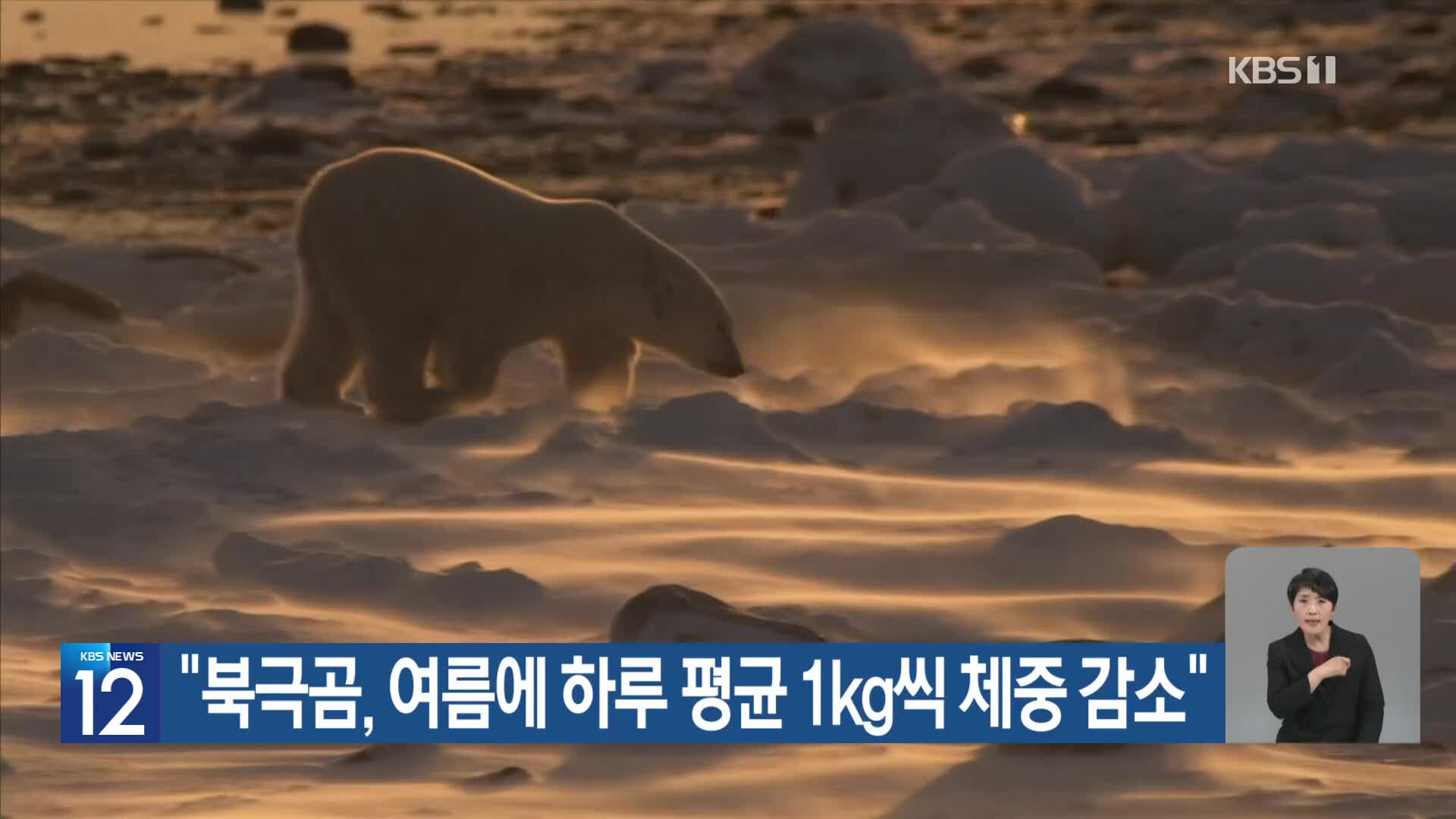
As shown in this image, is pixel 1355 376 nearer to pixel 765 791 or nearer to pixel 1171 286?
pixel 1171 286

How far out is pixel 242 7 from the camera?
28.8 metres

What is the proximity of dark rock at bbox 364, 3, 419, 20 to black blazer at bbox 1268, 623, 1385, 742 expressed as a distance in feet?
82.1

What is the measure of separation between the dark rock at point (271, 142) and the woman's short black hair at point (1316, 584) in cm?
1214

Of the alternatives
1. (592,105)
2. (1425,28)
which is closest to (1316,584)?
(592,105)

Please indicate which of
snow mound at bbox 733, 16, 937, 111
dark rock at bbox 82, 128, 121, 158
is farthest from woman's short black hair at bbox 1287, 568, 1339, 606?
snow mound at bbox 733, 16, 937, 111

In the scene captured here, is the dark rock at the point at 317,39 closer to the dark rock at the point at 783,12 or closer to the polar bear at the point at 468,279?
the dark rock at the point at 783,12

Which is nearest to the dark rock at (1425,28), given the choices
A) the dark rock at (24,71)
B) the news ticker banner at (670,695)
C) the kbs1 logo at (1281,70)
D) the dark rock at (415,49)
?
the kbs1 logo at (1281,70)

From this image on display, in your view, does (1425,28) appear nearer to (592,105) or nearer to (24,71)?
(592,105)

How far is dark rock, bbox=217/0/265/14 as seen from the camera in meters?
28.5

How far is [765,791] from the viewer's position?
4230mm

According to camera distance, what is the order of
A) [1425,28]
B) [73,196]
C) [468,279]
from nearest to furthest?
[468,279], [73,196], [1425,28]

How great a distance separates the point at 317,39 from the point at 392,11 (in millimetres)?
6286

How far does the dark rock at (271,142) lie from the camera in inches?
627

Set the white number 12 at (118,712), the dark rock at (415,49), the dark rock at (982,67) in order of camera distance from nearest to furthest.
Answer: the white number 12 at (118,712), the dark rock at (982,67), the dark rock at (415,49)
